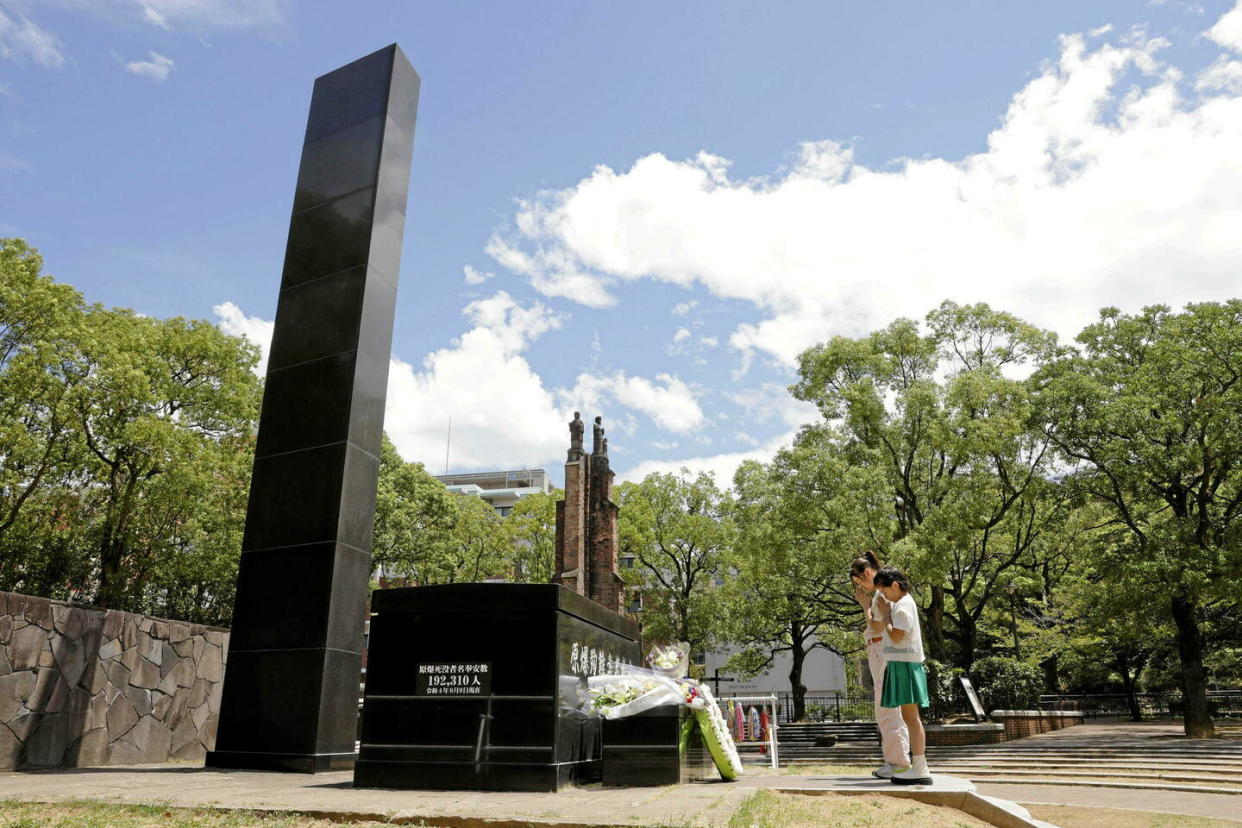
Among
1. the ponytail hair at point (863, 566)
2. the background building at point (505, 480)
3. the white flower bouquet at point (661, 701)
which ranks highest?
the background building at point (505, 480)

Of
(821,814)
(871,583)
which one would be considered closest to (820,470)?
(871,583)

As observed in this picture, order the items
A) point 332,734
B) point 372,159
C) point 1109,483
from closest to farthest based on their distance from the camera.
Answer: point 332,734, point 372,159, point 1109,483

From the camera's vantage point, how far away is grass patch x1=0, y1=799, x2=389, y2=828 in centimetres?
415

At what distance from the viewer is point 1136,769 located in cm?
1181

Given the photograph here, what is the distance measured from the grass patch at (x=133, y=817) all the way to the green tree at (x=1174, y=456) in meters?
16.8

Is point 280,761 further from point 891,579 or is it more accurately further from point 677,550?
point 677,550

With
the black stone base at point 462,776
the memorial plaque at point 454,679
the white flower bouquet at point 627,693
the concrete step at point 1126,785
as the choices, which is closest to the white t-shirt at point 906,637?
the white flower bouquet at point 627,693

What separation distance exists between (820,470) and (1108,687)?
1857 centimetres

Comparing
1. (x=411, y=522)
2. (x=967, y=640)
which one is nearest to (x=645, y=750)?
(x=967, y=640)

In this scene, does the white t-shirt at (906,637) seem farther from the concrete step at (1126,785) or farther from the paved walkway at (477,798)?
the concrete step at (1126,785)

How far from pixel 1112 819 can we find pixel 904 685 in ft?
6.67

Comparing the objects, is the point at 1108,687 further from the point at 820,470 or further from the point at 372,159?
the point at 372,159

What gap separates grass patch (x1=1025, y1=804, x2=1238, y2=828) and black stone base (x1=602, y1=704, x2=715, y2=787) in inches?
111

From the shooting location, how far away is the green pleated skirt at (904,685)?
678 cm
